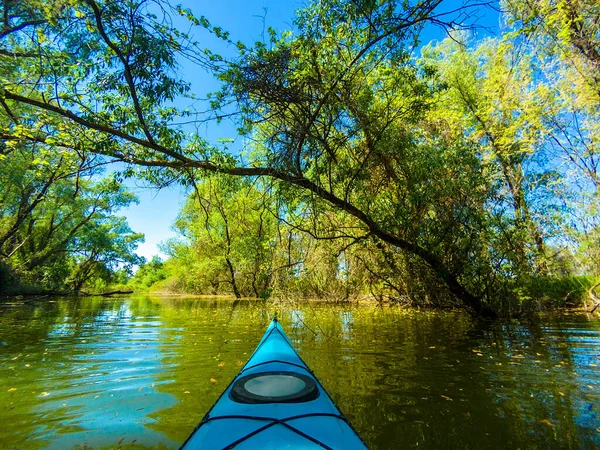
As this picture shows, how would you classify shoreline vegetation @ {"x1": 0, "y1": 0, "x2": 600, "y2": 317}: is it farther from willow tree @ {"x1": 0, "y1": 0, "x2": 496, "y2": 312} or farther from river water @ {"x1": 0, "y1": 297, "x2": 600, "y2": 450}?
river water @ {"x1": 0, "y1": 297, "x2": 600, "y2": 450}

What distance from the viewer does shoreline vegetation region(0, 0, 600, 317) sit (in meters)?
5.19

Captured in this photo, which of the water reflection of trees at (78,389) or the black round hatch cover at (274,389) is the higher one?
the black round hatch cover at (274,389)

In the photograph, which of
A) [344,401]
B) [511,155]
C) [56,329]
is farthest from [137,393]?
[511,155]

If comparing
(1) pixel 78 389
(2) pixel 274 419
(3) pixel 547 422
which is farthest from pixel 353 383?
(1) pixel 78 389

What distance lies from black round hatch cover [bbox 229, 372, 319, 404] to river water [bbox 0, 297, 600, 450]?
670 mm

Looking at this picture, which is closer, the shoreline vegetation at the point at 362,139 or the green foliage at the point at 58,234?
the shoreline vegetation at the point at 362,139

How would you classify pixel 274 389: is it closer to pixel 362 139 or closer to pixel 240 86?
pixel 240 86

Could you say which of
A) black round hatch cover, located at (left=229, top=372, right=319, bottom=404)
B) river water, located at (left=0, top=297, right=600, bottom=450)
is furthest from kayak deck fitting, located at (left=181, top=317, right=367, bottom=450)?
river water, located at (left=0, top=297, right=600, bottom=450)

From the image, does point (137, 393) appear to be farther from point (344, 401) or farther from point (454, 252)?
point (454, 252)

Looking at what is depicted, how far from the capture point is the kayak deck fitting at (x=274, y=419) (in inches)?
72.8

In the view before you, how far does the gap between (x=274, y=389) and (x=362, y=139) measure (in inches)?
308

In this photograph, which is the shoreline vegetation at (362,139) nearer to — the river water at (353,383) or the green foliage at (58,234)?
the river water at (353,383)

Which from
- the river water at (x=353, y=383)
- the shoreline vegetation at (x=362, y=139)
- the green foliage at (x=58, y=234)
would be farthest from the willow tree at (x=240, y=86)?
the green foliage at (x=58, y=234)

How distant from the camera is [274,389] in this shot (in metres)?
2.45
